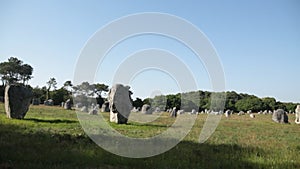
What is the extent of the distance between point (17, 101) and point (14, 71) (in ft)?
225

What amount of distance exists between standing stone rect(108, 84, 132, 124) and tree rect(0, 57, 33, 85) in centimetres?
6425

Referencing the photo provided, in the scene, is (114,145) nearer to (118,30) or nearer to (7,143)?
(7,143)

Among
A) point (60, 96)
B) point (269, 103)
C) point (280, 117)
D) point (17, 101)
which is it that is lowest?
point (17, 101)

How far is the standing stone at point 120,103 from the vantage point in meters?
22.8

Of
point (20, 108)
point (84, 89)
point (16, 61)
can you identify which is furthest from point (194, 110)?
point (16, 61)

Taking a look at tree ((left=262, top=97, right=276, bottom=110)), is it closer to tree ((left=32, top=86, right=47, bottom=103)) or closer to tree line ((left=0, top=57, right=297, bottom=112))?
tree line ((left=0, top=57, right=297, bottom=112))

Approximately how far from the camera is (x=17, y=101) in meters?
20.1

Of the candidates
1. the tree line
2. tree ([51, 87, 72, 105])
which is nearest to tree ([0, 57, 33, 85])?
the tree line

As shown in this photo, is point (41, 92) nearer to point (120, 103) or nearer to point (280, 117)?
point (280, 117)

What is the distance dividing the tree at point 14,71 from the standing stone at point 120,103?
64.3 metres

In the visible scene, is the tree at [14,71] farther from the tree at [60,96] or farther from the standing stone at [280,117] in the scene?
the standing stone at [280,117]

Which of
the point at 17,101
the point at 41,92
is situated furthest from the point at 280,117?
the point at 41,92

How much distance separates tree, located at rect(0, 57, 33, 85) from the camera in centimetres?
8119

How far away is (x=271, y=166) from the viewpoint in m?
8.98
